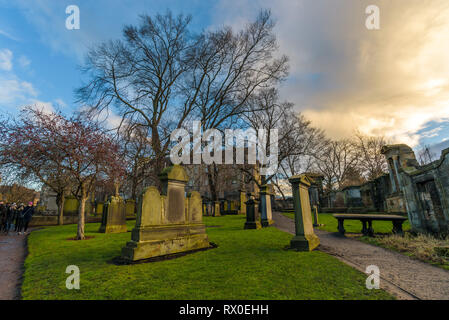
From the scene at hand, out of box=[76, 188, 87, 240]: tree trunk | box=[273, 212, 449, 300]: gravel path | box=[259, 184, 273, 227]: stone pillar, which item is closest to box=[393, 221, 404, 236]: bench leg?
box=[273, 212, 449, 300]: gravel path

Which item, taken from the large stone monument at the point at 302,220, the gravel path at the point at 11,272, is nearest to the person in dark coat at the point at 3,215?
the gravel path at the point at 11,272

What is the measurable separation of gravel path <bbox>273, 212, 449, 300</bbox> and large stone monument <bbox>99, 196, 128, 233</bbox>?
9695 millimetres

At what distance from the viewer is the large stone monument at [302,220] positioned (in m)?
5.71

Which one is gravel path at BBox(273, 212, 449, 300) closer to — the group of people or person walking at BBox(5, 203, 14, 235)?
the group of people

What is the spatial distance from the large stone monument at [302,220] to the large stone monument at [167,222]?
2798 mm

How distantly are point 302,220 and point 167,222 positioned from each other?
3927mm

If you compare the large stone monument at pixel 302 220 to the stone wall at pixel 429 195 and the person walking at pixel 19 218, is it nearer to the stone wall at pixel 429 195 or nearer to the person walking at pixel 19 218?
the stone wall at pixel 429 195

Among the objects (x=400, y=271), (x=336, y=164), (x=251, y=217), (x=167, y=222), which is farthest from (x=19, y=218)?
(x=336, y=164)

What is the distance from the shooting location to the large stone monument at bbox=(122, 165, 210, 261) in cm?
499

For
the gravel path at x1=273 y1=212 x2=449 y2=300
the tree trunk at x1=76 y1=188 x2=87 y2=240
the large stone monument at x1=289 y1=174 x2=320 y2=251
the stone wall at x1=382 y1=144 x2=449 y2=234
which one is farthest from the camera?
the tree trunk at x1=76 y1=188 x2=87 y2=240
